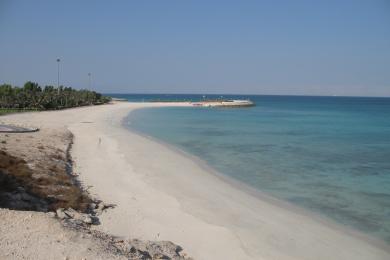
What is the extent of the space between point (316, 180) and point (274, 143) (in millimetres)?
12094

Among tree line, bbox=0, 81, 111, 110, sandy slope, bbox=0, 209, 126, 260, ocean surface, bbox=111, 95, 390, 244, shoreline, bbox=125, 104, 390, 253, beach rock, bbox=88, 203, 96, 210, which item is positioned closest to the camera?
sandy slope, bbox=0, 209, 126, 260

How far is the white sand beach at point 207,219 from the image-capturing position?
9609 millimetres

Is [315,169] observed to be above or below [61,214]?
below

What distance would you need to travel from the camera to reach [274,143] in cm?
2944

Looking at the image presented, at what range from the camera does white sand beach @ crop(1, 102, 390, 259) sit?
31.5 ft

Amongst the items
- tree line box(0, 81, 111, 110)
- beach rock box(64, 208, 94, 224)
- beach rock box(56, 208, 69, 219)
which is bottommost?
beach rock box(64, 208, 94, 224)

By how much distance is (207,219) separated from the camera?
11367 millimetres

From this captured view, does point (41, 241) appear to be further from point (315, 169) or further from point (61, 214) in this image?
point (315, 169)

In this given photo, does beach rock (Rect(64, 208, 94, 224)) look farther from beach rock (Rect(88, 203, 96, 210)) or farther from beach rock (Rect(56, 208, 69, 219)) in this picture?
beach rock (Rect(88, 203, 96, 210))

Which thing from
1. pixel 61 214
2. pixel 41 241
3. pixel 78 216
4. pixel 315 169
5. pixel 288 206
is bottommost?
pixel 288 206

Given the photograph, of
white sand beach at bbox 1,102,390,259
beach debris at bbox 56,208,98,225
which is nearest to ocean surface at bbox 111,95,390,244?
white sand beach at bbox 1,102,390,259

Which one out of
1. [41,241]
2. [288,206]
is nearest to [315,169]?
[288,206]

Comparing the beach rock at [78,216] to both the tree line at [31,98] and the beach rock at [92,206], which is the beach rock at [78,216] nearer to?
the beach rock at [92,206]

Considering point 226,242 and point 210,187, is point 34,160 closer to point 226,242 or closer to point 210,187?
point 210,187
